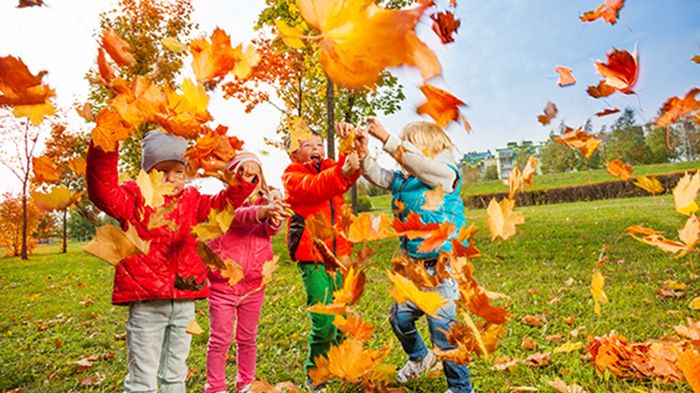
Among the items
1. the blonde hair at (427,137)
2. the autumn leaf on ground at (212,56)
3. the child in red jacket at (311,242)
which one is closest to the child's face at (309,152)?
the child in red jacket at (311,242)

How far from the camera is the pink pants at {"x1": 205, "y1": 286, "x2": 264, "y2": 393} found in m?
2.84

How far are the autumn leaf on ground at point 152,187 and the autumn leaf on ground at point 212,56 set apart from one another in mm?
A: 489

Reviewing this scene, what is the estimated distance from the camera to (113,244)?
5.33 feet

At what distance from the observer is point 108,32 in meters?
1.72

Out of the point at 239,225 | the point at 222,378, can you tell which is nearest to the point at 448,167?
the point at 239,225

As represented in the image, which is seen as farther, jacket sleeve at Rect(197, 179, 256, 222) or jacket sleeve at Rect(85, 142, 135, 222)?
jacket sleeve at Rect(197, 179, 256, 222)

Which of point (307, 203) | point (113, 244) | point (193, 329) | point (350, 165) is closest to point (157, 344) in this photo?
point (193, 329)

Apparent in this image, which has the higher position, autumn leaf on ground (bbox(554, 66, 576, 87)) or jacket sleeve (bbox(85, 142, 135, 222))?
autumn leaf on ground (bbox(554, 66, 576, 87))

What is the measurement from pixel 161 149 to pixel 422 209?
52.5 inches

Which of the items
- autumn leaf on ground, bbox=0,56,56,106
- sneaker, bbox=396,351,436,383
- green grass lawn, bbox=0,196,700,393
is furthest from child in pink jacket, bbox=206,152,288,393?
autumn leaf on ground, bbox=0,56,56,106

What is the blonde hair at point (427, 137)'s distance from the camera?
2.63 meters

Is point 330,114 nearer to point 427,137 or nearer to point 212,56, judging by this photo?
point 427,137

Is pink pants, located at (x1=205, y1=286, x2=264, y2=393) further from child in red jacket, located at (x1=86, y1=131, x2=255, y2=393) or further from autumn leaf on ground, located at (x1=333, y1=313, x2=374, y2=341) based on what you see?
autumn leaf on ground, located at (x1=333, y1=313, x2=374, y2=341)

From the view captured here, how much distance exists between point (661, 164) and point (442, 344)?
37.2m
